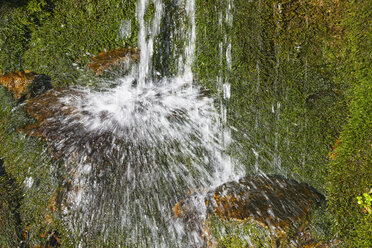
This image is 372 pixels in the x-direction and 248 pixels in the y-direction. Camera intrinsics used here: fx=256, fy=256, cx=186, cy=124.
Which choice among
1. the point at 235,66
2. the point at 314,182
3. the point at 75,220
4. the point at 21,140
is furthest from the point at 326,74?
the point at 21,140

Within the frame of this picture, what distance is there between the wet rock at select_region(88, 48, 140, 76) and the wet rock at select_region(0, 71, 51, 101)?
641 millimetres

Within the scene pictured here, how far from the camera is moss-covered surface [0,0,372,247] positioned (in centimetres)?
237

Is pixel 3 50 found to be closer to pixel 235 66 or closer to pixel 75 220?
pixel 75 220

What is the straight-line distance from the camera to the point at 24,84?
10.3 feet

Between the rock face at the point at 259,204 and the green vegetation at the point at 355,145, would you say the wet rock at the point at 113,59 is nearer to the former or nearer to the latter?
the rock face at the point at 259,204

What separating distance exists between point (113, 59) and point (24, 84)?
1.13m

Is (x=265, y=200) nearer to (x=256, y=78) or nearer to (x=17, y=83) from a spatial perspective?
(x=256, y=78)

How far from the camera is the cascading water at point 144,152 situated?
2.73m

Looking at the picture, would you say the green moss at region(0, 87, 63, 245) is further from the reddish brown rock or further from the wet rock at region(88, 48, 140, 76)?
the wet rock at region(88, 48, 140, 76)

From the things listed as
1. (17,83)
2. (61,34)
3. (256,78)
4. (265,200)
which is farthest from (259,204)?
(17,83)

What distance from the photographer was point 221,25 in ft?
8.93

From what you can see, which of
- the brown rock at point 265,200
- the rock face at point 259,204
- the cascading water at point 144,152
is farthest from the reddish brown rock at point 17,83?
the brown rock at point 265,200

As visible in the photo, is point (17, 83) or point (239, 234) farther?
point (17, 83)

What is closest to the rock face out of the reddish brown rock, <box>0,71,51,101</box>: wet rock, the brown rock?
the brown rock
